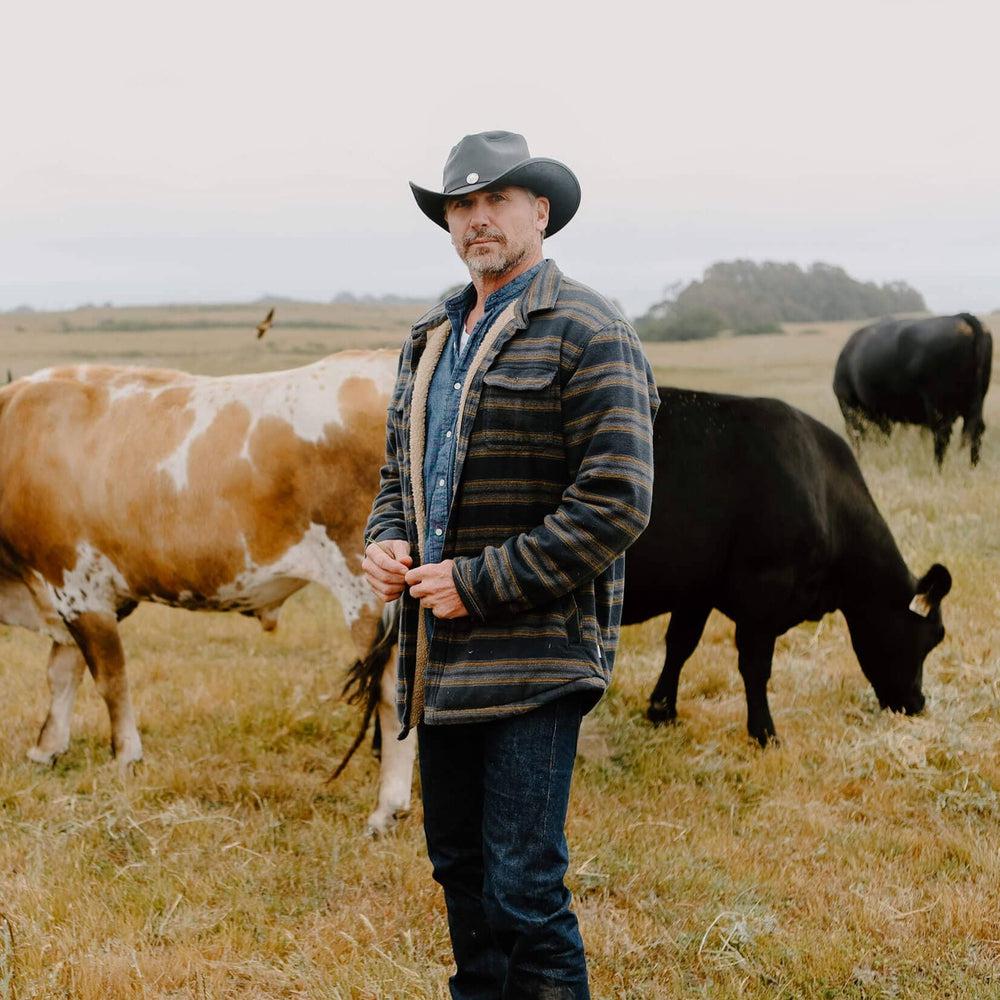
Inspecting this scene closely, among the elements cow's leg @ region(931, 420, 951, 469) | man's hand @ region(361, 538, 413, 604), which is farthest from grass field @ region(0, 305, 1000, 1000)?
cow's leg @ region(931, 420, 951, 469)

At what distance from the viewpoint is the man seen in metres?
2.19

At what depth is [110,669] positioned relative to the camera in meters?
4.87

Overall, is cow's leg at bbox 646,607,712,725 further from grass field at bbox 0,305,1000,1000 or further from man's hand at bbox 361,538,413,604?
man's hand at bbox 361,538,413,604

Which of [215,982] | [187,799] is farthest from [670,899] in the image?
[187,799]

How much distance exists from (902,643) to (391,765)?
9.11 feet

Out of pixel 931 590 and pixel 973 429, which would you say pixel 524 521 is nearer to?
pixel 931 590

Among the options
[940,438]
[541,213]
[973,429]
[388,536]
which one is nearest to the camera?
[541,213]

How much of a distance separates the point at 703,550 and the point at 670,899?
5.94 ft

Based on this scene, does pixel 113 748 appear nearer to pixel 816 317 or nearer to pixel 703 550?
pixel 703 550

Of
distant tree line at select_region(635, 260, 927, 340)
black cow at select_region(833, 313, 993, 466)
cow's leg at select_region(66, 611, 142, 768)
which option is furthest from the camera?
distant tree line at select_region(635, 260, 927, 340)

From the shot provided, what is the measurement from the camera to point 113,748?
196 inches

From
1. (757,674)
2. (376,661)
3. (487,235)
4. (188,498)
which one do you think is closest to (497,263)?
(487,235)

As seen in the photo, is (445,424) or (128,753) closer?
(445,424)

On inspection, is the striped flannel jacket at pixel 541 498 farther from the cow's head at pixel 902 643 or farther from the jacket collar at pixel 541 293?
the cow's head at pixel 902 643
